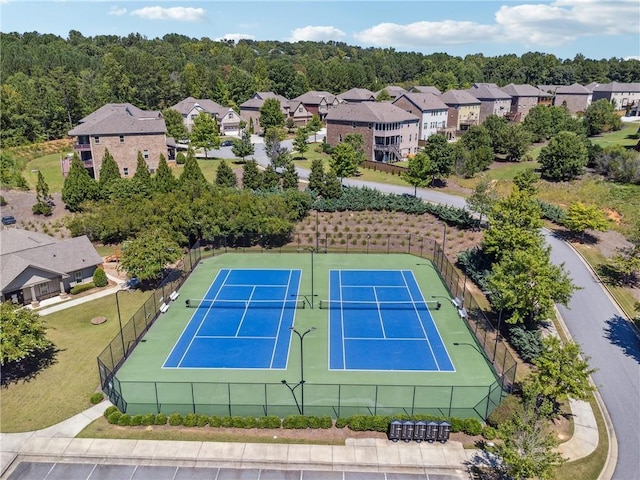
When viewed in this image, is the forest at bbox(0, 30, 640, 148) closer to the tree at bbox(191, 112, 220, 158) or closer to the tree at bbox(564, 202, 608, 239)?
the tree at bbox(191, 112, 220, 158)

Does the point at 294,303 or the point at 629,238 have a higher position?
the point at 629,238

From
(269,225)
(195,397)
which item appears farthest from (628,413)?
(269,225)

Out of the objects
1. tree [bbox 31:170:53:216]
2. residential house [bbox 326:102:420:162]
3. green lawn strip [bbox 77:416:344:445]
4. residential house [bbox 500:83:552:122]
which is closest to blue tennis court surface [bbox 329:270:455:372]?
green lawn strip [bbox 77:416:344:445]

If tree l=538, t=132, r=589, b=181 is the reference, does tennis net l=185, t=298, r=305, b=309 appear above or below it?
below

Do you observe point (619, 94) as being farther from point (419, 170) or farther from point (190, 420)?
point (190, 420)

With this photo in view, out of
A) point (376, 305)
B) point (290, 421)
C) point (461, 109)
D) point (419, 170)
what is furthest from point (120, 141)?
point (461, 109)

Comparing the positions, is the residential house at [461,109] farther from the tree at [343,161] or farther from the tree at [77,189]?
the tree at [77,189]

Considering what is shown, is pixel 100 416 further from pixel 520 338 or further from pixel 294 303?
pixel 520 338
